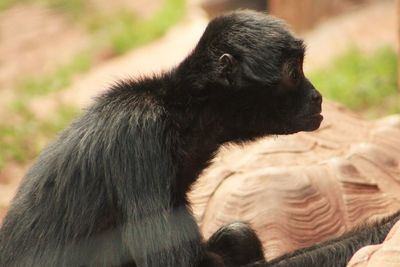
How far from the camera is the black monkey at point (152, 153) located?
418cm

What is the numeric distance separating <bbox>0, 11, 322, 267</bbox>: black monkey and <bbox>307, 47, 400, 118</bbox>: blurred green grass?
193 inches

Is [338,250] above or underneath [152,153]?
underneath

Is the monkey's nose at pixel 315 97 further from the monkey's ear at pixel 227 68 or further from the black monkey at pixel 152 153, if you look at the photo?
the monkey's ear at pixel 227 68

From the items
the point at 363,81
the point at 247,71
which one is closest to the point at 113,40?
the point at 363,81

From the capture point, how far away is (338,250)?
14.4 feet

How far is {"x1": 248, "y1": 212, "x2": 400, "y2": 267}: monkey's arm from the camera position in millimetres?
4359

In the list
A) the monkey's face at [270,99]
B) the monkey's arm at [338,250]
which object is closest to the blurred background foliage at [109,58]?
the monkey's face at [270,99]

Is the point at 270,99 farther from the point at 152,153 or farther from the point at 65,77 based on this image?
the point at 65,77

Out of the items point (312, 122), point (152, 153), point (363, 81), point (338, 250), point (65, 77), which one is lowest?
point (338, 250)

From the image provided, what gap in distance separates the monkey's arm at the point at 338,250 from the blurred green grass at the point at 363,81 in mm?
4898

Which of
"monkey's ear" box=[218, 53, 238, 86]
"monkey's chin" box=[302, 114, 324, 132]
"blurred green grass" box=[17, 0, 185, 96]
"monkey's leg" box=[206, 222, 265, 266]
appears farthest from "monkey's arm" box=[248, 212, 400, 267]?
"blurred green grass" box=[17, 0, 185, 96]

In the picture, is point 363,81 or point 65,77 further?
point 65,77

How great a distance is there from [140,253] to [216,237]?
0.91 m

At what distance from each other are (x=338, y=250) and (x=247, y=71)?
1051mm
